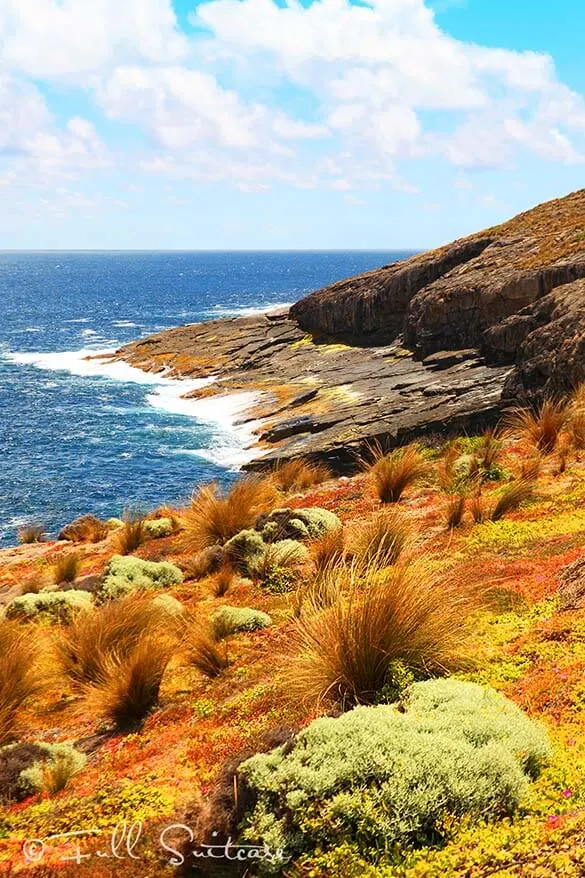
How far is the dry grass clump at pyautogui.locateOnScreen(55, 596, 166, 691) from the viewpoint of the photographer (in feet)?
22.2

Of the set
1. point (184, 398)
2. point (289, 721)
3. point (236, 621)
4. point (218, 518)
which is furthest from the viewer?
point (184, 398)

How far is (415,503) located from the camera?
1211 centimetres

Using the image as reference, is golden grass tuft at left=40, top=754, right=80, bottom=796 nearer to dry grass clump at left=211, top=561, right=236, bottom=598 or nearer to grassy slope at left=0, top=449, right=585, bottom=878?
grassy slope at left=0, top=449, right=585, bottom=878

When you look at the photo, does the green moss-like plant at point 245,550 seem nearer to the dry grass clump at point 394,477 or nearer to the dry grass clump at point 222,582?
the dry grass clump at point 222,582

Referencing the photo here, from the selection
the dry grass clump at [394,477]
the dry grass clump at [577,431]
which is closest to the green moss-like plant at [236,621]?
the dry grass clump at [394,477]

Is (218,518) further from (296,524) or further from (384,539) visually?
(384,539)

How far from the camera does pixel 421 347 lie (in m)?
36.8

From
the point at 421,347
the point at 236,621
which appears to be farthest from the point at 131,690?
the point at 421,347

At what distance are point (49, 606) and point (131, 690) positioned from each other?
4216 millimetres

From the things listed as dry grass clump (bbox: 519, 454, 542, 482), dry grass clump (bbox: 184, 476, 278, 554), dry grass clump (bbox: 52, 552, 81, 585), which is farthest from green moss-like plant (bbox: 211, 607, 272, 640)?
dry grass clump (bbox: 519, 454, 542, 482)

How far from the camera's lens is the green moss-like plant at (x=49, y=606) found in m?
9.30

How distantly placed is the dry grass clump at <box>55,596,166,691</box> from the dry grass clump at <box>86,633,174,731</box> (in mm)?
370

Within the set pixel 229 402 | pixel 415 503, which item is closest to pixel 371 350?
pixel 229 402

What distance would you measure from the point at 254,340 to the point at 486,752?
1969 inches
